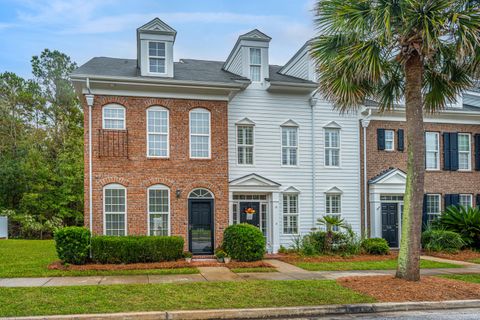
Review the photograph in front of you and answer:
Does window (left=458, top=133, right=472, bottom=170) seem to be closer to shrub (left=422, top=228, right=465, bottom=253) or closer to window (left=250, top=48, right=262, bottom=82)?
shrub (left=422, top=228, right=465, bottom=253)

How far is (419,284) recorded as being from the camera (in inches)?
399

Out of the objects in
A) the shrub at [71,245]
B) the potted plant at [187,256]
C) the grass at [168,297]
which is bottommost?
the potted plant at [187,256]

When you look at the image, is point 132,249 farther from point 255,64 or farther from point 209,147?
point 255,64

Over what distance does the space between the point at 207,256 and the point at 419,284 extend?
26.3 feet

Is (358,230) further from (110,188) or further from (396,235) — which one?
(110,188)

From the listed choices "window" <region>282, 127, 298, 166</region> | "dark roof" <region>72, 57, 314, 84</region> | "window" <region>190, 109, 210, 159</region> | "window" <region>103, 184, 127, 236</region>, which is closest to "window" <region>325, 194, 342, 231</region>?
"window" <region>282, 127, 298, 166</region>

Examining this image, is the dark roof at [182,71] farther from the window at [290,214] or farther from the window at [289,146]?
the window at [290,214]

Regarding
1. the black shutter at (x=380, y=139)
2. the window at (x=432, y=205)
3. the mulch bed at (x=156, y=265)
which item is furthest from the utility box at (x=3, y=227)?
the window at (x=432, y=205)

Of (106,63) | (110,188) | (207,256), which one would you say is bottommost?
(207,256)

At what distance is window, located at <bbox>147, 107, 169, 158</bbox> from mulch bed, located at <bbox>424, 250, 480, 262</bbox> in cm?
1110

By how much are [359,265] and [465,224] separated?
22.5ft

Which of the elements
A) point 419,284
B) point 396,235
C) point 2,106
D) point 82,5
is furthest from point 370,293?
point 2,106

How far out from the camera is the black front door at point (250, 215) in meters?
17.8

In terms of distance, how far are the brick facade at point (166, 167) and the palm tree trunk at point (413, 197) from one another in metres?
7.50
